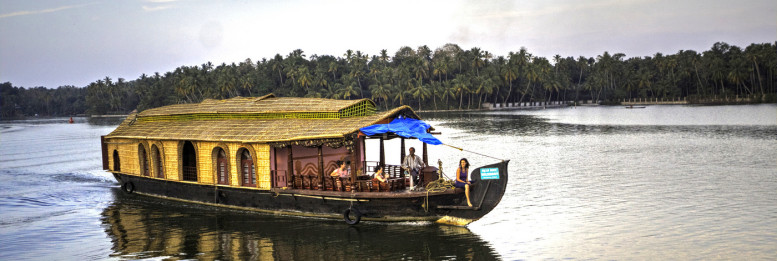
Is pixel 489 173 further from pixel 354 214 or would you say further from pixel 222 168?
pixel 222 168

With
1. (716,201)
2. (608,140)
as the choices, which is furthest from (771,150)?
(716,201)

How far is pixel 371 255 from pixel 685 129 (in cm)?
3742

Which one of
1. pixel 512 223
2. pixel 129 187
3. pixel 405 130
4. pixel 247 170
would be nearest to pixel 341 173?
pixel 405 130

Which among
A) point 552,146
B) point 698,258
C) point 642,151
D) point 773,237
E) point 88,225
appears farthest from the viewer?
point 552,146

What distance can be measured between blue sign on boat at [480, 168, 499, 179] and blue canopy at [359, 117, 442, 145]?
1322 mm

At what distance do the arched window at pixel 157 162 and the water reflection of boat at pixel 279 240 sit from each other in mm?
1880

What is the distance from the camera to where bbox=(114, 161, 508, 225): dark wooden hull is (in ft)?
41.0

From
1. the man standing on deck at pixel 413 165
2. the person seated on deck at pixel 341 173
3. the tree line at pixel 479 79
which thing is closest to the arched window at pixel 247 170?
the person seated on deck at pixel 341 173

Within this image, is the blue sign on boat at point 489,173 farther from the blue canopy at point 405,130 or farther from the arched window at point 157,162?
the arched window at point 157,162

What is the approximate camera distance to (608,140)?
121 ft

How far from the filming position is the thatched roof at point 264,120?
45.6 feet

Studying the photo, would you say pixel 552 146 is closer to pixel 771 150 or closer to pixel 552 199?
pixel 771 150

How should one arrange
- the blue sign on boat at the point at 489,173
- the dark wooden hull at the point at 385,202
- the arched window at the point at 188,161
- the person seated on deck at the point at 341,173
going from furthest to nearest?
the arched window at the point at 188,161, the person seated on deck at the point at 341,173, the dark wooden hull at the point at 385,202, the blue sign on boat at the point at 489,173

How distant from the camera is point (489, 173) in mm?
12281
